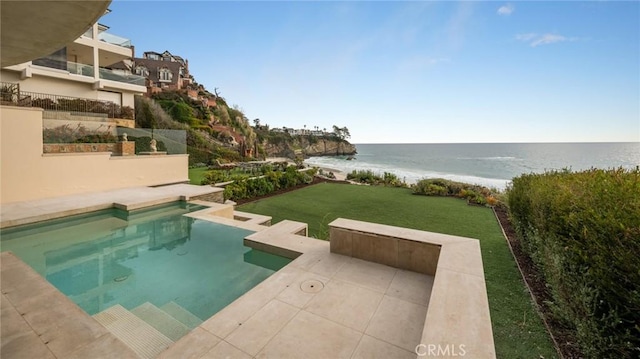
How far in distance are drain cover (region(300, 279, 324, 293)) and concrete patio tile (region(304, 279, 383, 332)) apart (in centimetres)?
7

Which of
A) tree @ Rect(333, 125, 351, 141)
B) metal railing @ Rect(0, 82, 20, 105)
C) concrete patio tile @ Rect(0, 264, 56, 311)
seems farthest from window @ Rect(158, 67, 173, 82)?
tree @ Rect(333, 125, 351, 141)

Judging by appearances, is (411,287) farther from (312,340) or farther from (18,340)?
(18,340)

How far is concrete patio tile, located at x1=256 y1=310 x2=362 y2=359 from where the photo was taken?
2066mm

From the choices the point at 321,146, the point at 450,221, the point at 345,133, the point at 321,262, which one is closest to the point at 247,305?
the point at 321,262

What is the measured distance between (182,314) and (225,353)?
1140 millimetres

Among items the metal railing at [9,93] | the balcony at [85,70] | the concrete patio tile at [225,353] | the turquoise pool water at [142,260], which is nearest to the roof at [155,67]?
the balcony at [85,70]

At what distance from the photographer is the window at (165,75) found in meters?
38.5

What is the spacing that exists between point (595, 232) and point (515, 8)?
34.2 feet

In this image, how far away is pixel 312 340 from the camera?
2.22 m

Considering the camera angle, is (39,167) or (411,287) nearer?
(411,287)

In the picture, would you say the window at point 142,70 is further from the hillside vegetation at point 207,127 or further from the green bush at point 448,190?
the green bush at point 448,190

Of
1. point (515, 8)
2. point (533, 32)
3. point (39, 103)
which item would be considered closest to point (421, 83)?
point (533, 32)

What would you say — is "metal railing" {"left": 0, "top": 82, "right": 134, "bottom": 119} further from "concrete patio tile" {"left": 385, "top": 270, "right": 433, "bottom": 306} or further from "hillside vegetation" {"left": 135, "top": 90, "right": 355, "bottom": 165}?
"concrete patio tile" {"left": 385, "top": 270, "right": 433, "bottom": 306}

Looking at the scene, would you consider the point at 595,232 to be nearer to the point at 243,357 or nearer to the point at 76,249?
the point at 243,357
